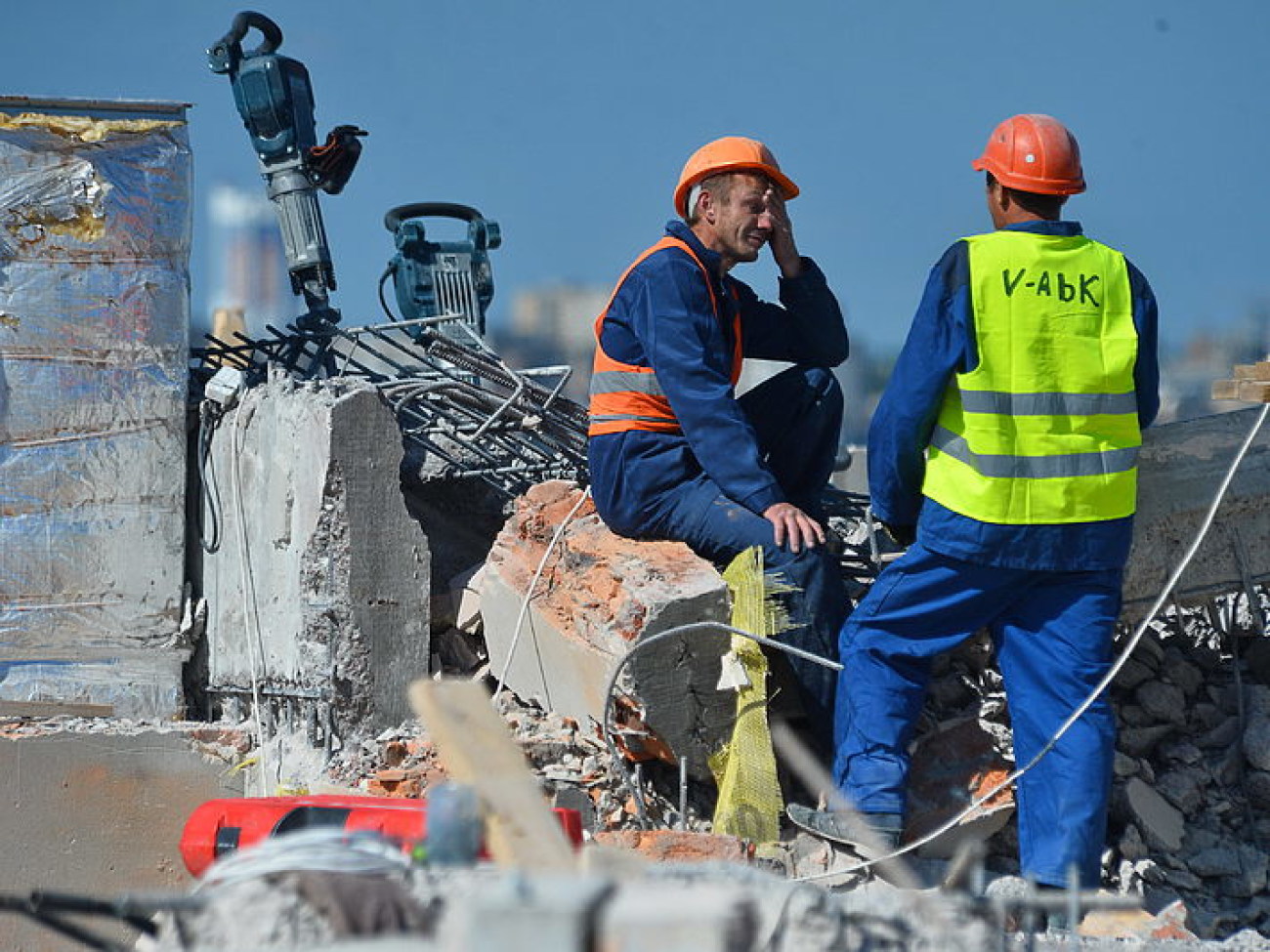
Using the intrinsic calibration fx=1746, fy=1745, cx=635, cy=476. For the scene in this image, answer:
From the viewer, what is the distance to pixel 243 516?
654cm

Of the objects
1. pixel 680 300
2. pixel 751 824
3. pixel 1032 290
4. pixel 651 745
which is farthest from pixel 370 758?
pixel 1032 290

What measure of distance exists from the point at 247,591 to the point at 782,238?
235 centimetres

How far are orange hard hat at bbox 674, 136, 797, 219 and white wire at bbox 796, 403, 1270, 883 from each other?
1704 mm

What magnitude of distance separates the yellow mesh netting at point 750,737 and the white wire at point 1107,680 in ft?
0.87

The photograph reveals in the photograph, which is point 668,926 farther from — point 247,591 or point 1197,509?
point 247,591

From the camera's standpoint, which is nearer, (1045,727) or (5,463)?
(1045,727)

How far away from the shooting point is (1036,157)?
5.00m

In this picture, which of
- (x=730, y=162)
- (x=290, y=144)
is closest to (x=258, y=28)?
(x=290, y=144)

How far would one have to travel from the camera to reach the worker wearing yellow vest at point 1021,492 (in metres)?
4.84

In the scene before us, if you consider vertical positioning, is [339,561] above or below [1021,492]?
below

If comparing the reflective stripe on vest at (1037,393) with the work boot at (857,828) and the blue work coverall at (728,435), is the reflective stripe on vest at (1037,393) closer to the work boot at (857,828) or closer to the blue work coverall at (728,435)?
the blue work coverall at (728,435)

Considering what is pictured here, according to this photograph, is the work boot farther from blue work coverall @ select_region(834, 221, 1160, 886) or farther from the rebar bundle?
the rebar bundle

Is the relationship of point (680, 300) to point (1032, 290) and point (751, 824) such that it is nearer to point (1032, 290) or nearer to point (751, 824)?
point (1032, 290)

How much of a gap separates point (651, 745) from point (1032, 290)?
177cm
